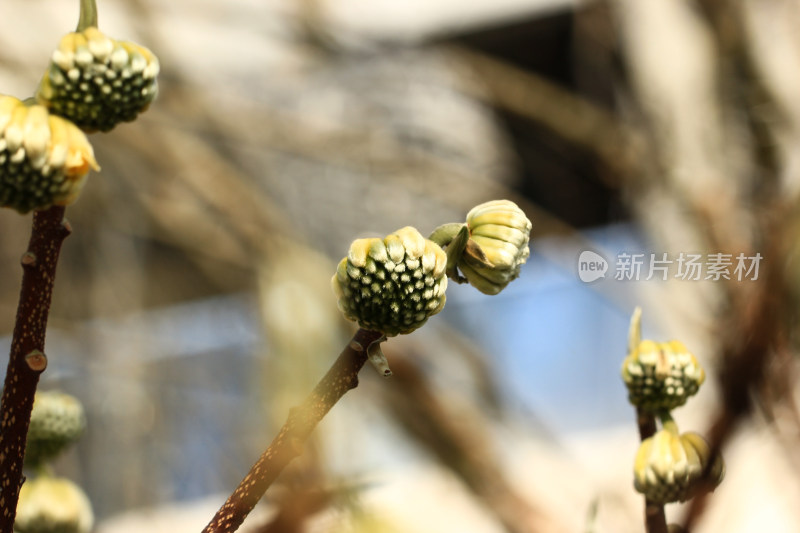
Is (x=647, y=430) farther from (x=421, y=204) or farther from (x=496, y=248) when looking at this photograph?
(x=421, y=204)

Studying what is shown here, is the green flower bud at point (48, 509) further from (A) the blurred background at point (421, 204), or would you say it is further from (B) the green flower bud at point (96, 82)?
(A) the blurred background at point (421, 204)

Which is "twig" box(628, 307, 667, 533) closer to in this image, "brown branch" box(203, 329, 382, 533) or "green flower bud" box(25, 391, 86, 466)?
"brown branch" box(203, 329, 382, 533)

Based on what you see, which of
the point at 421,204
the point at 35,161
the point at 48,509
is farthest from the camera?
the point at 421,204

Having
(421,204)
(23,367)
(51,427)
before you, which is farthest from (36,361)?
(421,204)

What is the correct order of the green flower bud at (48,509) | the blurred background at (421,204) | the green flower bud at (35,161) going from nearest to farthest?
1. the green flower bud at (35,161)
2. the green flower bud at (48,509)
3. the blurred background at (421,204)

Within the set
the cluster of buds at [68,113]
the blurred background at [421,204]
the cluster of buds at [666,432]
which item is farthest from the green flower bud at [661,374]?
the blurred background at [421,204]

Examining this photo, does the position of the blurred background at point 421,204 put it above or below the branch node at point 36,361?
above

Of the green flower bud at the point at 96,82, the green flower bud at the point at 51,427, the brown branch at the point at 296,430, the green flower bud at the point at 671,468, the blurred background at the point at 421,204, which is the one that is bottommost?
the brown branch at the point at 296,430
